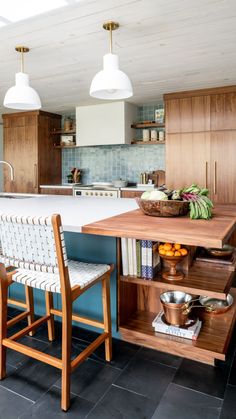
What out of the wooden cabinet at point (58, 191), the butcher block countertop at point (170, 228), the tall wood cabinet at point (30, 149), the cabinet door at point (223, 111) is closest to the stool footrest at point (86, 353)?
the butcher block countertop at point (170, 228)

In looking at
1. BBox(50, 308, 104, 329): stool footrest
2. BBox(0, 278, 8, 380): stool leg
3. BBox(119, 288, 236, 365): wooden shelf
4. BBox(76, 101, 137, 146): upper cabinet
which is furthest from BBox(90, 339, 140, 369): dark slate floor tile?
BBox(76, 101, 137, 146): upper cabinet

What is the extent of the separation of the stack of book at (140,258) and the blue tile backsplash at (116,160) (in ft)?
11.1

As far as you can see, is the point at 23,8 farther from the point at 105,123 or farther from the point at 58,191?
the point at 58,191

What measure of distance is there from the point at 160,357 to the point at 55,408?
0.67m

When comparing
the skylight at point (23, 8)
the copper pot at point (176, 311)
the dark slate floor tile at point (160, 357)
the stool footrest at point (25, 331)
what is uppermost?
the skylight at point (23, 8)

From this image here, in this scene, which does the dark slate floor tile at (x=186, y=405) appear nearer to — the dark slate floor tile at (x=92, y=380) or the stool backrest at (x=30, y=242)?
the dark slate floor tile at (x=92, y=380)

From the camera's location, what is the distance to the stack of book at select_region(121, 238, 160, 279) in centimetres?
182

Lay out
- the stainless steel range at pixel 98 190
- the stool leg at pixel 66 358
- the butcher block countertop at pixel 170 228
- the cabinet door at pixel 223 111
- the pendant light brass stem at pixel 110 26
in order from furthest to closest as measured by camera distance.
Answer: the stainless steel range at pixel 98 190 → the cabinet door at pixel 223 111 → the pendant light brass stem at pixel 110 26 → the stool leg at pixel 66 358 → the butcher block countertop at pixel 170 228

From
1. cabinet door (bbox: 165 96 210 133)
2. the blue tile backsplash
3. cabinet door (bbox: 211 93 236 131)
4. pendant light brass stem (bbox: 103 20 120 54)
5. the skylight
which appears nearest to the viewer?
the skylight

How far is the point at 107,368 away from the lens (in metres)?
1.76

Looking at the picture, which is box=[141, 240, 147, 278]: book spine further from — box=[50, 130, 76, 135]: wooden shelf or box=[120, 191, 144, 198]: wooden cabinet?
box=[50, 130, 76, 135]: wooden shelf

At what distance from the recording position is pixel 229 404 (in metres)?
1.49

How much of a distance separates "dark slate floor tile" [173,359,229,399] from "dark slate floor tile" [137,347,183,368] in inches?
1.6

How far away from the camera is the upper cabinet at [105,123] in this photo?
4.75 m
